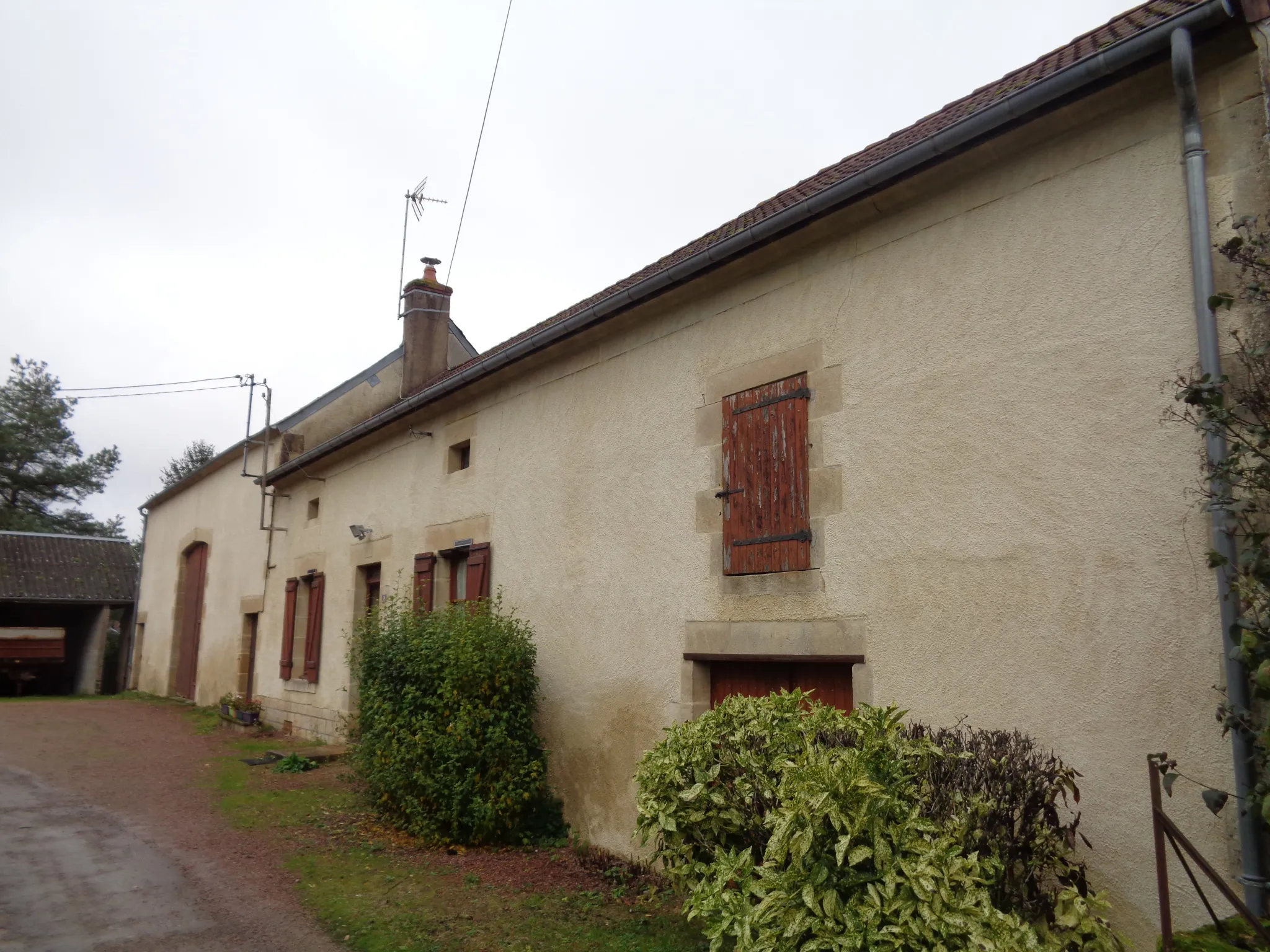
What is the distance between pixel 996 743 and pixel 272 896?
14.4 ft

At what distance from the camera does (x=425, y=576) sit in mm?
9578

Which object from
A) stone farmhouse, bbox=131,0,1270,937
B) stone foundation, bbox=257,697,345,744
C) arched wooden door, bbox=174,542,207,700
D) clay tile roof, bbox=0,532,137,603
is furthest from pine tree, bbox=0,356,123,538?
stone farmhouse, bbox=131,0,1270,937

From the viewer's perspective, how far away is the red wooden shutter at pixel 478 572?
8.42 metres

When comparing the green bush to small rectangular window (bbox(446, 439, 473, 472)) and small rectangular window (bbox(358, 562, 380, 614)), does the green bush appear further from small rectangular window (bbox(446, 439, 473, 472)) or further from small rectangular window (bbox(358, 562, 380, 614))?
small rectangular window (bbox(358, 562, 380, 614))

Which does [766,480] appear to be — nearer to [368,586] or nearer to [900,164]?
[900,164]

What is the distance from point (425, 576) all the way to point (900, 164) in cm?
652

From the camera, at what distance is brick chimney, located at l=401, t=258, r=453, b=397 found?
560 inches

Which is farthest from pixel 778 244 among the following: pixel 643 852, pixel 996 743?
pixel 643 852

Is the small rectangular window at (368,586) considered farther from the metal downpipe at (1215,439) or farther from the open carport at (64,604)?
the open carport at (64,604)

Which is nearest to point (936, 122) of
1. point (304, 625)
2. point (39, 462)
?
point (304, 625)

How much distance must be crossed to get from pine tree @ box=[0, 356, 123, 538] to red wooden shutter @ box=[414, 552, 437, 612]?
97.1 feet

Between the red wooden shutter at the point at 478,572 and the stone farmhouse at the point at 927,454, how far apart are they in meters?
0.03

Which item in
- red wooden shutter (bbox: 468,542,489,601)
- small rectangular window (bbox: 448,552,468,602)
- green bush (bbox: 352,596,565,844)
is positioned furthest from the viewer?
small rectangular window (bbox: 448,552,468,602)

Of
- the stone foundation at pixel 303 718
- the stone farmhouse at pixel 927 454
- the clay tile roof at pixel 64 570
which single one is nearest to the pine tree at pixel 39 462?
the clay tile roof at pixel 64 570
